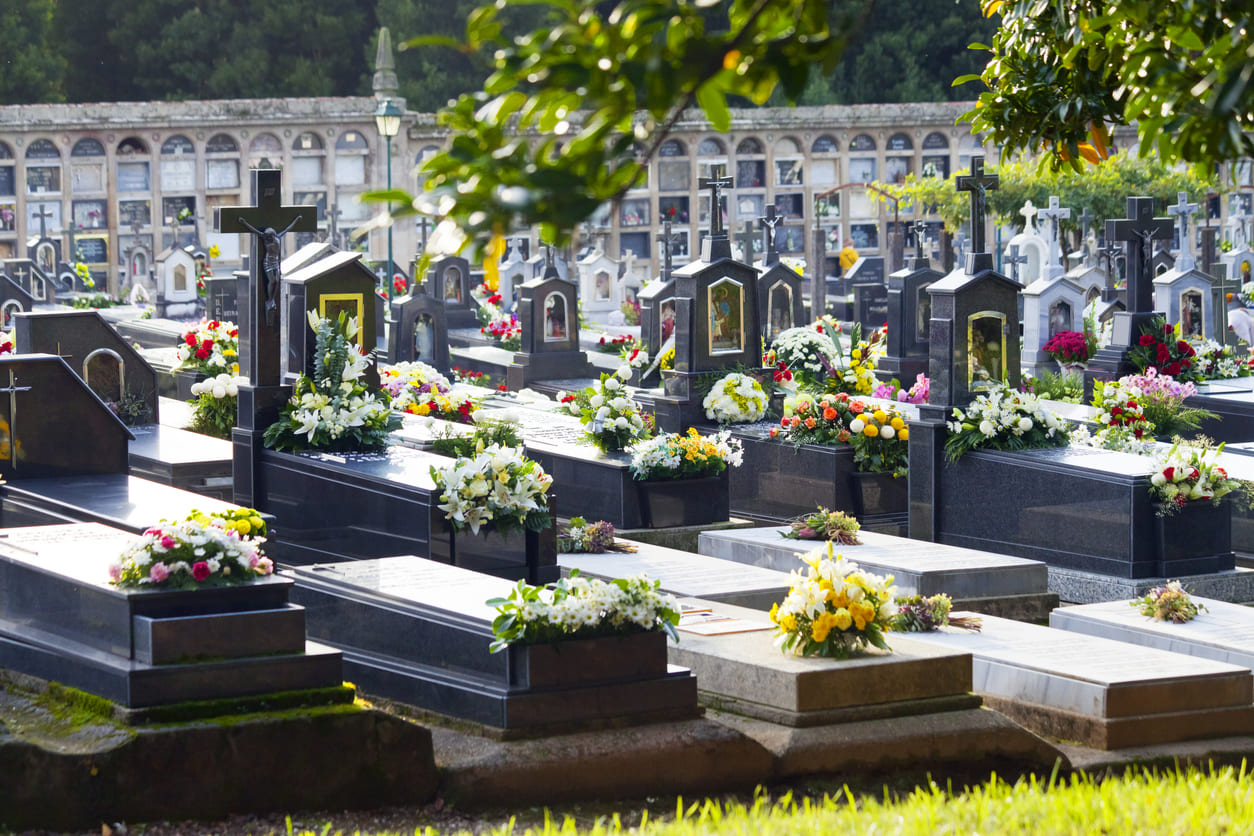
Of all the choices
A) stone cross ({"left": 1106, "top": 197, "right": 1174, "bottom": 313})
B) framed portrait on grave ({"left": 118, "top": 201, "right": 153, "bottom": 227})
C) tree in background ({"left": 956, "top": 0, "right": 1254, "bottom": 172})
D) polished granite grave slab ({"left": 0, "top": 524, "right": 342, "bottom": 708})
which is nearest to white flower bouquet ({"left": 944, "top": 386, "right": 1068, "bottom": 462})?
tree in background ({"left": 956, "top": 0, "right": 1254, "bottom": 172})

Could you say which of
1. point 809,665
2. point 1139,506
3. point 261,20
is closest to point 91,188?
point 261,20

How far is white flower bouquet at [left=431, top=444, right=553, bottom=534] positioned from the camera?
341 inches

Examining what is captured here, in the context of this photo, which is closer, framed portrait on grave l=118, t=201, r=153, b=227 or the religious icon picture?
the religious icon picture

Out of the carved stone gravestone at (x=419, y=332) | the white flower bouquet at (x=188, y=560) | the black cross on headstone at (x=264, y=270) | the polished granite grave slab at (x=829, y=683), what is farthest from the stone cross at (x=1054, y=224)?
the white flower bouquet at (x=188, y=560)

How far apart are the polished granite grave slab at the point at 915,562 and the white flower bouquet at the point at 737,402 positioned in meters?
2.74

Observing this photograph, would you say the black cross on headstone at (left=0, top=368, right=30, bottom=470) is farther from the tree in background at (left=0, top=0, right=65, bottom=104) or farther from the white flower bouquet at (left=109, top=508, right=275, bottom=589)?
the tree in background at (left=0, top=0, right=65, bottom=104)

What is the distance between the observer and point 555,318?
19.0m

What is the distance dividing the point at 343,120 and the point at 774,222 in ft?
44.9

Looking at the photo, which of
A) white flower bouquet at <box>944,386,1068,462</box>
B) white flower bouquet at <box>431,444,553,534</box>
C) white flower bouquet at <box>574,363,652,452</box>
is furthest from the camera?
white flower bouquet at <box>574,363,652,452</box>

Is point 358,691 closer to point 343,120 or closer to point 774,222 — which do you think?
point 774,222

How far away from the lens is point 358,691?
23.2 feet

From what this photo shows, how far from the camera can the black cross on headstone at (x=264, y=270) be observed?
10.3m

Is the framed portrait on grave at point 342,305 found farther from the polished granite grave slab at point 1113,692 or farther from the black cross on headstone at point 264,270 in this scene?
the polished granite grave slab at point 1113,692

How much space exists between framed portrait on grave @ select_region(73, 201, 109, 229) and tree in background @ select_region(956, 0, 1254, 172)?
26547 mm
